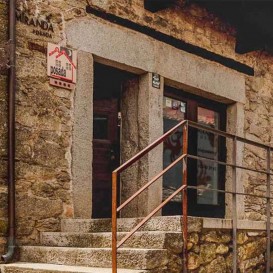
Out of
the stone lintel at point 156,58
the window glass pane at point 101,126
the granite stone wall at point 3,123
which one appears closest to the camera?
the granite stone wall at point 3,123

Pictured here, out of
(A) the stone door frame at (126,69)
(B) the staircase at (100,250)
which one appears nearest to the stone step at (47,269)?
(B) the staircase at (100,250)

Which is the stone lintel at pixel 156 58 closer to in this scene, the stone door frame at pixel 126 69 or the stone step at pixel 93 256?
the stone door frame at pixel 126 69

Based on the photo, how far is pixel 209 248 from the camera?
4703 millimetres

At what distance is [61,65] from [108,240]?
191 cm

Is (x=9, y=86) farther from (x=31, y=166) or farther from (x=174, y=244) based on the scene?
(x=174, y=244)

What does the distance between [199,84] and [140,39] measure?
1.19 meters

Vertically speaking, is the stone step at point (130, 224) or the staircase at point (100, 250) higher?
the stone step at point (130, 224)

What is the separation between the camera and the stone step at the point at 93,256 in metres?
3.99

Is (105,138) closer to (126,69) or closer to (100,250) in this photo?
(126,69)

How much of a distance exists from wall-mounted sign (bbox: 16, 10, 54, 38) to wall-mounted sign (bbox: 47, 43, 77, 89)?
0.14 meters

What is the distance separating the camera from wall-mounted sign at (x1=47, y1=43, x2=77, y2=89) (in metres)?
5.41

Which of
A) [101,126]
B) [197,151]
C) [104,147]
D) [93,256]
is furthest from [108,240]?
[197,151]

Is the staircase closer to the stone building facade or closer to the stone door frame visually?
the stone building facade

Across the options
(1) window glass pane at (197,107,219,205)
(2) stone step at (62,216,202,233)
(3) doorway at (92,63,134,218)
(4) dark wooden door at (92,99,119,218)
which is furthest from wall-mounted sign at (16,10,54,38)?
(1) window glass pane at (197,107,219,205)
